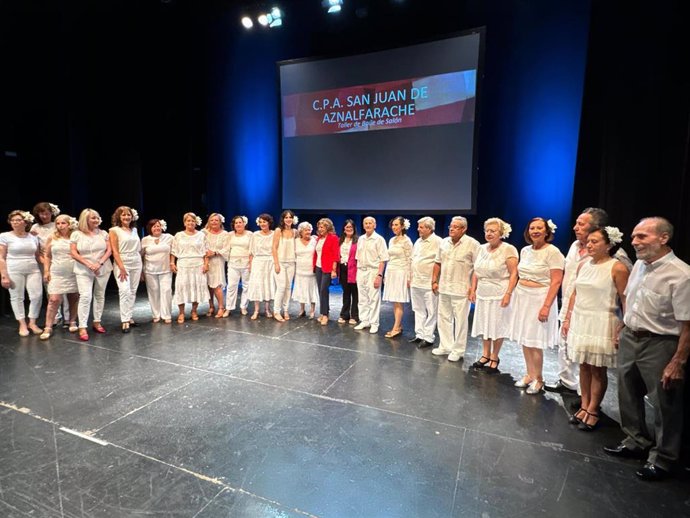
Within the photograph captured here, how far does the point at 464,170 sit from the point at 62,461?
18.3ft

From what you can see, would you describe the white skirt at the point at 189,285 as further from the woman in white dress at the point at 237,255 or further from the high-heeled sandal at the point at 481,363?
the high-heeled sandal at the point at 481,363

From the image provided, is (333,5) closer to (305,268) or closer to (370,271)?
(305,268)

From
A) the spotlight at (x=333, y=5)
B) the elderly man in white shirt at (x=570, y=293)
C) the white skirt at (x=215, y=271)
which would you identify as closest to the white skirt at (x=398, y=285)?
the elderly man in white shirt at (x=570, y=293)

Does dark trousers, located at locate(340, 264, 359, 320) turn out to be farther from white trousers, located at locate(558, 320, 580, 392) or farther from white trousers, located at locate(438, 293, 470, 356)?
white trousers, located at locate(558, 320, 580, 392)

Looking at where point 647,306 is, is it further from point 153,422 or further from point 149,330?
point 149,330

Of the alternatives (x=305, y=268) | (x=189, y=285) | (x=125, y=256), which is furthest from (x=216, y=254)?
(x=305, y=268)

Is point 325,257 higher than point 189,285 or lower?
higher

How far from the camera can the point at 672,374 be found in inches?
78.4

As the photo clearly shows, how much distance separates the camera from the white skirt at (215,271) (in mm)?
5383

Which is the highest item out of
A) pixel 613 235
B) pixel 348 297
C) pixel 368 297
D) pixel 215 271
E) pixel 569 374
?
pixel 613 235

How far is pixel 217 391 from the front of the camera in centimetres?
312

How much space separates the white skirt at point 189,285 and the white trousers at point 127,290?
20.7 inches

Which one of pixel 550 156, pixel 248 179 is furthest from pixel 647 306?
pixel 248 179

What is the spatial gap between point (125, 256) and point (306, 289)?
222 cm
